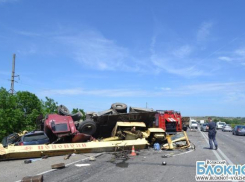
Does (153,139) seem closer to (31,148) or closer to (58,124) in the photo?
(58,124)

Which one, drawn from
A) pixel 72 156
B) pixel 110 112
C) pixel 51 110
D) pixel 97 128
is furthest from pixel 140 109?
pixel 51 110

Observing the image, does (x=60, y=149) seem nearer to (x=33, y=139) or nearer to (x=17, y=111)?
(x=33, y=139)

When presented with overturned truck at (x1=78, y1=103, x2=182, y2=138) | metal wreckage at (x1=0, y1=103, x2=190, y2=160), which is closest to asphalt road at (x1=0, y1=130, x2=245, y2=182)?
metal wreckage at (x1=0, y1=103, x2=190, y2=160)

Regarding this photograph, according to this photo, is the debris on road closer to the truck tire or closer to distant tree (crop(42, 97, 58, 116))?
the truck tire

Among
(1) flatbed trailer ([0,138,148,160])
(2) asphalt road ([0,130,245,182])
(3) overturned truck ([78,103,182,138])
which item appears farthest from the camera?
(3) overturned truck ([78,103,182,138])

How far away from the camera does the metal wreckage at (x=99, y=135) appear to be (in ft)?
38.0

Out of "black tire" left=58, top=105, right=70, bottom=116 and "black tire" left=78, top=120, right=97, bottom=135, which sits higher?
"black tire" left=58, top=105, right=70, bottom=116

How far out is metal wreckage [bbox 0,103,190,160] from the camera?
11570 mm

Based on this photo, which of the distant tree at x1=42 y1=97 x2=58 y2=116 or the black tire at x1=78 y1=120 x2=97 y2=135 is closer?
the black tire at x1=78 y1=120 x2=97 y2=135

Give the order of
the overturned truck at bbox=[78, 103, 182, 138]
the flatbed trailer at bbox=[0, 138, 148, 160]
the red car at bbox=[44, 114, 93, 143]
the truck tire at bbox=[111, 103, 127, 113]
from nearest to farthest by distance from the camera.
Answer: the flatbed trailer at bbox=[0, 138, 148, 160] → the red car at bbox=[44, 114, 93, 143] → the overturned truck at bbox=[78, 103, 182, 138] → the truck tire at bbox=[111, 103, 127, 113]

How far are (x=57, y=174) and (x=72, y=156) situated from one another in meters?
3.80

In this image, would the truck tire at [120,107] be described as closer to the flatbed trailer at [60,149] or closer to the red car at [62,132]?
the red car at [62,132]

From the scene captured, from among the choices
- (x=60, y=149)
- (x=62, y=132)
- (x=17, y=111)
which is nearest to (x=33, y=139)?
(x=62, y=132)

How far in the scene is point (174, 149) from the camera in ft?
43.9
